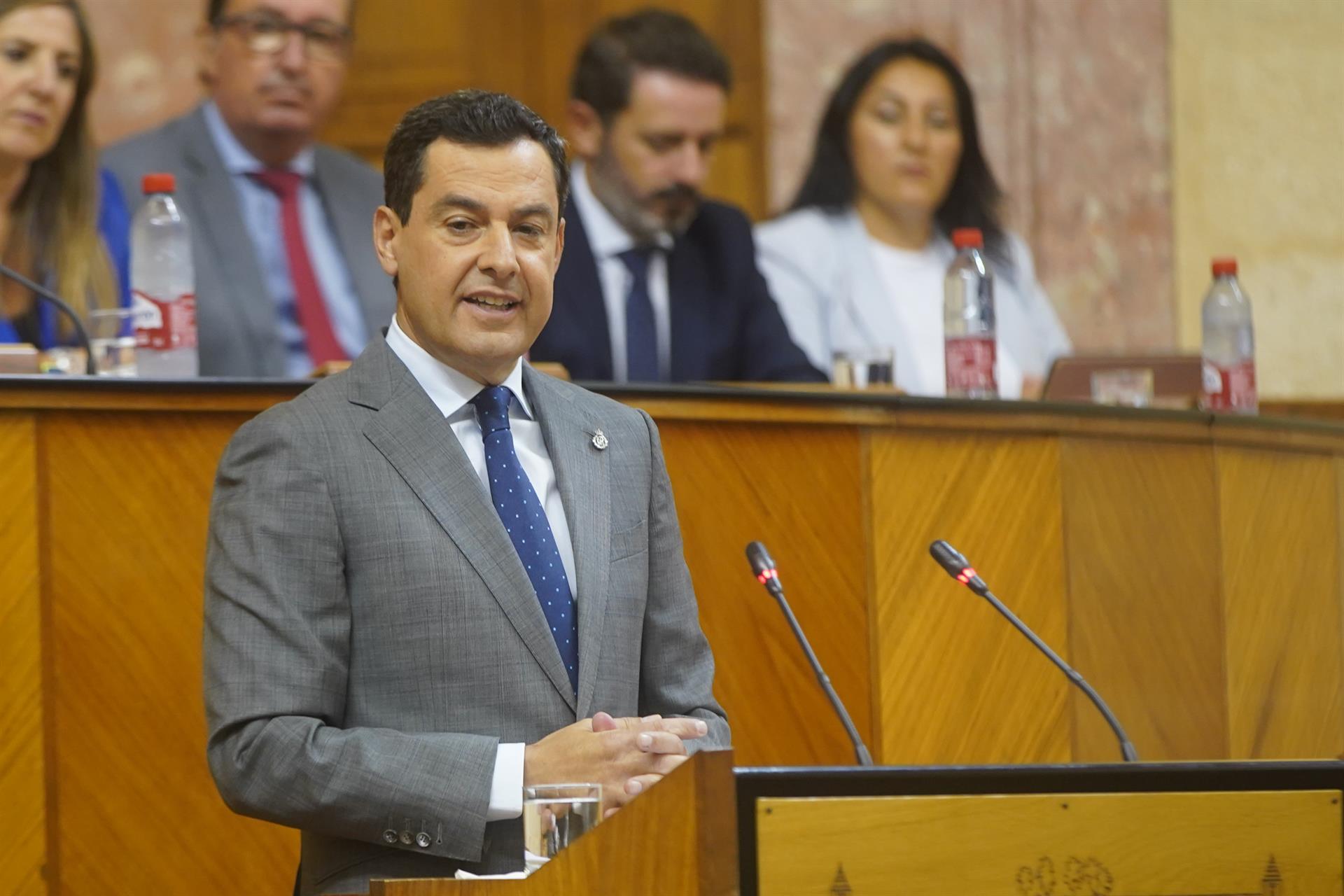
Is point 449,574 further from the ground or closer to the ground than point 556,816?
further from the ground

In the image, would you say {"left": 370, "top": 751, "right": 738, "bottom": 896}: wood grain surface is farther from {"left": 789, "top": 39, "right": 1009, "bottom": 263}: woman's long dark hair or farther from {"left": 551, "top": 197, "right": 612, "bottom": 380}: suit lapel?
{"left": 789, "top": 39, "right": 1009, "bottom": 263}: woman's long dark hair

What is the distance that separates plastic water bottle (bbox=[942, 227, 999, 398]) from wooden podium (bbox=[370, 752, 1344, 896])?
182 cm

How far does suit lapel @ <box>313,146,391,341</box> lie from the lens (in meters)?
3.88

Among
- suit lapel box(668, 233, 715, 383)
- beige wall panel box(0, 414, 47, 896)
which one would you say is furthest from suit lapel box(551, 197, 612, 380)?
beige wall panel box(0, 414, 47, 896)

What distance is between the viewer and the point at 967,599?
321 cm

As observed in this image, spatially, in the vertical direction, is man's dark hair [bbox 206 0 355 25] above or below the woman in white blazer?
above

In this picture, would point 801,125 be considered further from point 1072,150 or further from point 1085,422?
point 1085,422

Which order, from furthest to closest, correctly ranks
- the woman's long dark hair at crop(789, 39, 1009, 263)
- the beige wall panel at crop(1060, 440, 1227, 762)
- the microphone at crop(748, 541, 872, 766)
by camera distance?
1. the woman's long dark hair at crop(789, 39, 1009, 263)
2. the beige wall panel at crop(1060, 440, 1227, 762)
3. the microphone at crop(748, 541, 872, 766)

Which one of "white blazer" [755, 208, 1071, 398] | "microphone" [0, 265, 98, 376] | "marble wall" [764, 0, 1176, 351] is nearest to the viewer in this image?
"microphone" [0, 265, 98, 376]

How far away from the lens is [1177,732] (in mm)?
3445

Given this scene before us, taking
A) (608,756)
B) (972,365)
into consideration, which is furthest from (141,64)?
(608,756)

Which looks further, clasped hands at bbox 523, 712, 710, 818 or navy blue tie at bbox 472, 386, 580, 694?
navy blue tie at bbox 472, 386, 580, 694

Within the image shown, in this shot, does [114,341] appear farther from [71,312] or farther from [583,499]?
[583,499]

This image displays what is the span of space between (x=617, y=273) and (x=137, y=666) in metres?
1.75
